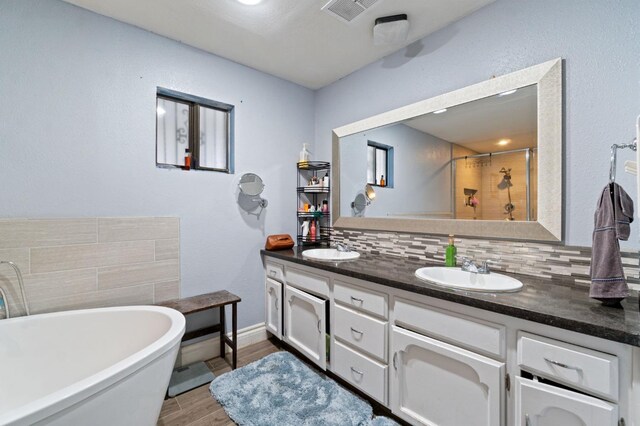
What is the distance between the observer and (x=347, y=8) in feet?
5.59

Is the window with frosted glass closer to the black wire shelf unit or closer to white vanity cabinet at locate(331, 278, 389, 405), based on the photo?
the black wire shelf unit

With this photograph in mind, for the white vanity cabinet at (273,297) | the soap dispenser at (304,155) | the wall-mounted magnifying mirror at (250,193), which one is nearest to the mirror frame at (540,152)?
the soap dispenser at (304,155)

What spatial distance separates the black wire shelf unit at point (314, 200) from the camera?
2.75 m

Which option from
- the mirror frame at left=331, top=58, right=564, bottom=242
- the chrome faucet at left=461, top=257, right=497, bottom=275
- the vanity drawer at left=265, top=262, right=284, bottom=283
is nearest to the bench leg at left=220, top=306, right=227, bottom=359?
the vanity drawer at left=265, top=262, right=284, bottom=283

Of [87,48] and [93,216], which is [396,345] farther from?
[87,48]

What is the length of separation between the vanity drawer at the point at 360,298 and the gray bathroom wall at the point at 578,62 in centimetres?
103

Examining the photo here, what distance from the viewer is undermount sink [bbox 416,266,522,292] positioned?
4.47ft

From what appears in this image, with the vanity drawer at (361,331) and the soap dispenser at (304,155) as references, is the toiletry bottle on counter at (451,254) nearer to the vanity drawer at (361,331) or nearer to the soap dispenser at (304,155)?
the vanity drawer at (361,331)

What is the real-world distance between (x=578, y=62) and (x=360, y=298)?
1.71m

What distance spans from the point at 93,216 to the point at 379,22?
229cm

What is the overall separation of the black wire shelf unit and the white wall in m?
0.26

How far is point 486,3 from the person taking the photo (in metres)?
1.67

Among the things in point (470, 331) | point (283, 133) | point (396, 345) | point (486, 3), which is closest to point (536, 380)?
point (470, 331)

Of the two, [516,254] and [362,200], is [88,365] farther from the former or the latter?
[516,254]
